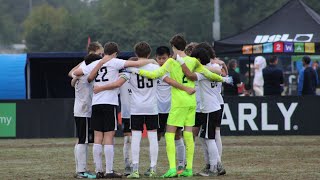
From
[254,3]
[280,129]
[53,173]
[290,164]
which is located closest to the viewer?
[53,173]

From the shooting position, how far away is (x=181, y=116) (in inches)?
572

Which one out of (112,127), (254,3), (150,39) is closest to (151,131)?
(112,127)

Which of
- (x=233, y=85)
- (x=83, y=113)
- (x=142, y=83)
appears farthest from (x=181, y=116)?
(x=233, y=85)

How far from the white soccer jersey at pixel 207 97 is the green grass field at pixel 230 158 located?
3.65 feet

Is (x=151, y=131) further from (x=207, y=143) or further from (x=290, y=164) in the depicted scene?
(x=290, y=164)

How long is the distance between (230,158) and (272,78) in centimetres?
778

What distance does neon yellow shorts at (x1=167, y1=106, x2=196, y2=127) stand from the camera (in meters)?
14.5

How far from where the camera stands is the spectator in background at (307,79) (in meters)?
26.0

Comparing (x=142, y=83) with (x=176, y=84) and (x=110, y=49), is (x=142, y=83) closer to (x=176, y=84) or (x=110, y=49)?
(x=176, y=84)

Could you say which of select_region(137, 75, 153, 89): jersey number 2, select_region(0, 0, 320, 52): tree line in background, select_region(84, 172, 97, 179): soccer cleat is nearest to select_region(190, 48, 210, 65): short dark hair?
select_region(137, 75, 153, 89): jersey number 2

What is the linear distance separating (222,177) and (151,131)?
130 centimetres

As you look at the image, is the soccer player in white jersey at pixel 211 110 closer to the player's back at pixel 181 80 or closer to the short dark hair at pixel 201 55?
the short dark hair at pixel 201 55

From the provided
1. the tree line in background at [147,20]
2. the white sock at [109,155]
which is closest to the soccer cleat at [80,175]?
the white sock at [109,155]

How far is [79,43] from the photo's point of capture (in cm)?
4978
